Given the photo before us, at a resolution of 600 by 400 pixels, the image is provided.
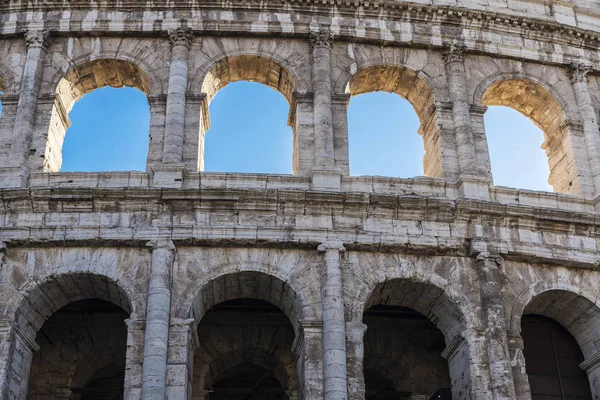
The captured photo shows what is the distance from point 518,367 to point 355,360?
295 cm

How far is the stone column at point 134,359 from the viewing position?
558 inches

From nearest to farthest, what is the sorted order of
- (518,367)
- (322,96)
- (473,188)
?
(518,367) → (473,188) → (322,96)

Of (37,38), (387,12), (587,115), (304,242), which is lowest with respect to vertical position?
(304,242)

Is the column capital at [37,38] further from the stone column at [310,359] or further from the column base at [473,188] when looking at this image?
the column base at [473,188]

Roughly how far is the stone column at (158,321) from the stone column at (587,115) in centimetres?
900

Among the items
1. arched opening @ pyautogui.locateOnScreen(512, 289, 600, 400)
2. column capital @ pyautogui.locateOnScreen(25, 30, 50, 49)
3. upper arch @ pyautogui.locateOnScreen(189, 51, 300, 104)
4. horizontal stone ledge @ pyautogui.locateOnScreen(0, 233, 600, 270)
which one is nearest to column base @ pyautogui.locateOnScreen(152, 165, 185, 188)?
horizontal stone ledge @ pyautogui.locateOnScreen(0, 233, 600, 270)

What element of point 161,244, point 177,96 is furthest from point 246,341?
point 177,96

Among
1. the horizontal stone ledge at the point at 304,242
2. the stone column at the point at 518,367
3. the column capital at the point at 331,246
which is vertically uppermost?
the horizontal stone ledge at the point at 304,242

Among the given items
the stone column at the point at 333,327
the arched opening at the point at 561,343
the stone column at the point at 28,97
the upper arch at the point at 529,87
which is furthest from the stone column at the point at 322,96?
the stone column at the point at 28,97

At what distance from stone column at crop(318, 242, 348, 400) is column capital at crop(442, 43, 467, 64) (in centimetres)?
564

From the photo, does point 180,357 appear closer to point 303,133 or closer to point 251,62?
point 303,133

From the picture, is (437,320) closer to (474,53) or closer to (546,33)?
(474,53)

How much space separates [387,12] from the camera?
19.1 meters

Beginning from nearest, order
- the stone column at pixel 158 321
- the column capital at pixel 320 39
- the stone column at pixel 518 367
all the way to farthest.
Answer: the stone column at pixel 158 321 < the stone column at pixel 518 367 < the column capital at pixel 320 39
